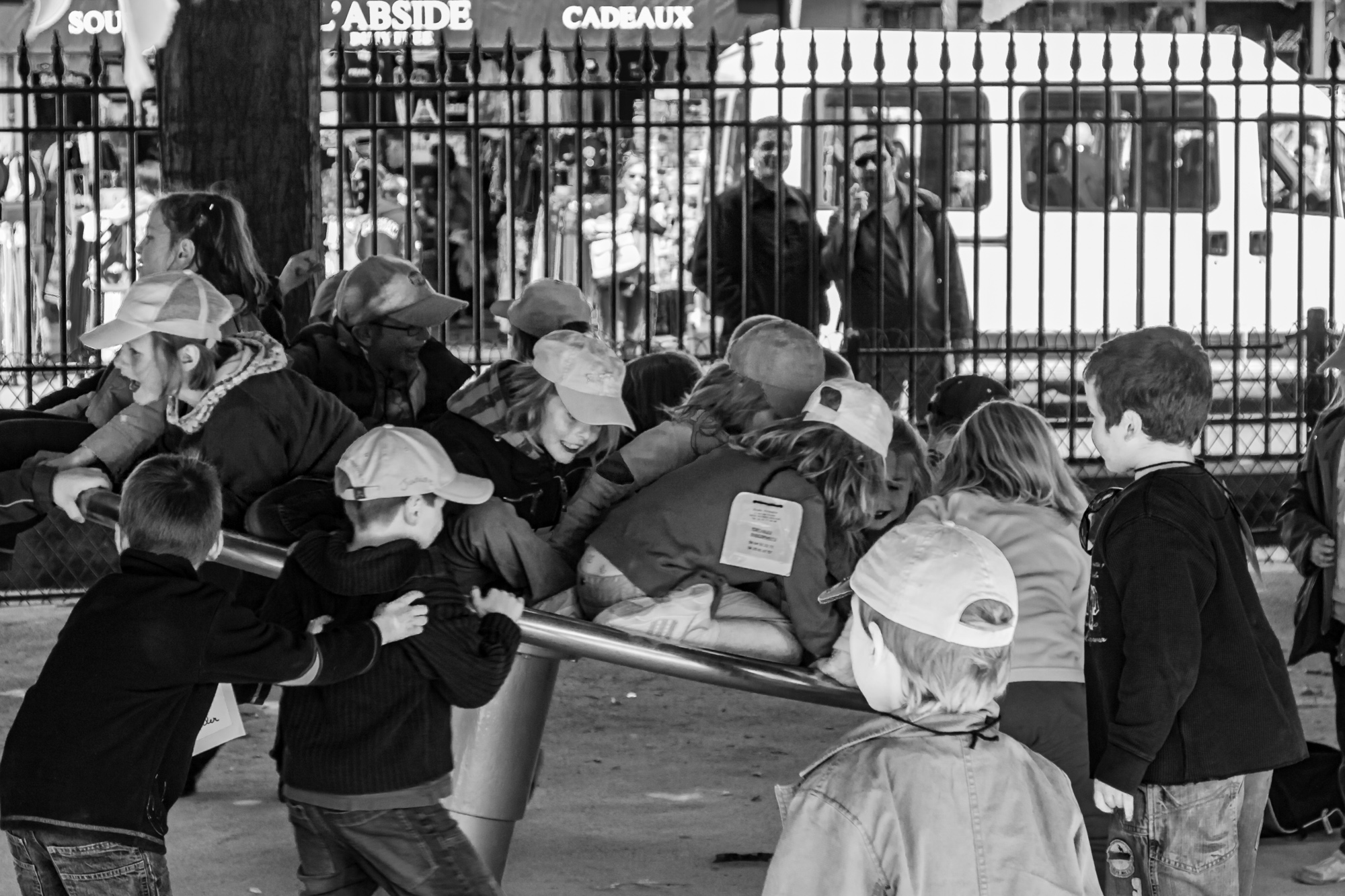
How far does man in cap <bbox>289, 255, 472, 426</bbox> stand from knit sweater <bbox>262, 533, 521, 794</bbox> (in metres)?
1.33

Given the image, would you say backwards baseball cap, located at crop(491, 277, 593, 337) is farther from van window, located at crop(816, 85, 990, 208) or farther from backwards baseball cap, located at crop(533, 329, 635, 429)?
van window, located at crop(816, 85, 990, 208)

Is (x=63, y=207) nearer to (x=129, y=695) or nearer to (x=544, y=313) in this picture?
(x=544, y=313)

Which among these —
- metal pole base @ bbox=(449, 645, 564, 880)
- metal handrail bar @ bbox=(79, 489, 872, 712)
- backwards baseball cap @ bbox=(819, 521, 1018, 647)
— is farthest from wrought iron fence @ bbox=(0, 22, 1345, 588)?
backwards baseball cap @ bbox=(819, 521, 1018, 647)

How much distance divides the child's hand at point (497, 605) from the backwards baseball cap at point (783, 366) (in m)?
0.92

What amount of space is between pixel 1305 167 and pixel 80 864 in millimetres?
8500

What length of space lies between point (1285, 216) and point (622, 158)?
4643 mm

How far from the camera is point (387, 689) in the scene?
11.5ft

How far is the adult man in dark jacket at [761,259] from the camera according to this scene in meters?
9.05

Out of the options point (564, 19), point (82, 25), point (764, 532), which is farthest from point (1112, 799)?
point (82, 25)

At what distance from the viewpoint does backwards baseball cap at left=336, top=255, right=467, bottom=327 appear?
483 cm

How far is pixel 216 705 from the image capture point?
157 inches

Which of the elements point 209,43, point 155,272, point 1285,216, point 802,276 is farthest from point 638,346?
point 155,272

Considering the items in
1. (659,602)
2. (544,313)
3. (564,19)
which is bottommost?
(659,602)

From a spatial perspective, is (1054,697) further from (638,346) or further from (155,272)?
(638,346)
